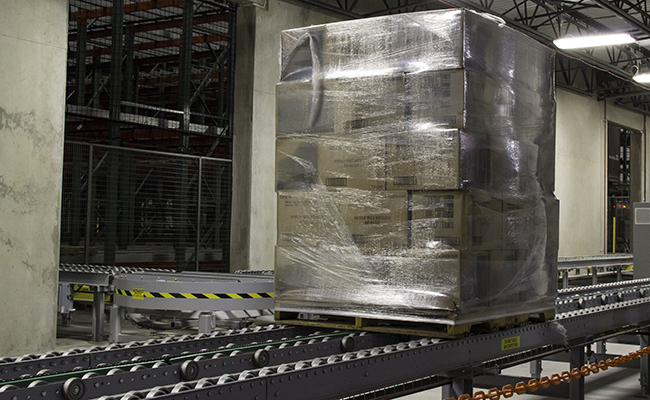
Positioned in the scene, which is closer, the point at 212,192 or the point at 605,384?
the point at 605,384

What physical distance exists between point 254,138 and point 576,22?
737cm

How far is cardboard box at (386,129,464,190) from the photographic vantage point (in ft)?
11.3

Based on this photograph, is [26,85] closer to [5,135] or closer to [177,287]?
[5,135]

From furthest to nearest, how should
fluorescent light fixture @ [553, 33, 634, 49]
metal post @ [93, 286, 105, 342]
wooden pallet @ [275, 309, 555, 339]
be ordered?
fluorescent light fixture @ [553, 33, 634, 49] → metal post @ [93, 286, 105, 342] → wooden pallet @ [275, 309, 555, 339]

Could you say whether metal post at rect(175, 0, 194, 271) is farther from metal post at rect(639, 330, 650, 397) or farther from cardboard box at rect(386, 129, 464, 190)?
cardboard box at rect(386, 129, 464, 190)

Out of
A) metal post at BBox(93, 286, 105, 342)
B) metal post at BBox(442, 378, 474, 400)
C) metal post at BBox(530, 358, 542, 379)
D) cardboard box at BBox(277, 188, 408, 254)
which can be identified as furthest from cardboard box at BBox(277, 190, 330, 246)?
metal post at BBox(93, 286, 105, 342)

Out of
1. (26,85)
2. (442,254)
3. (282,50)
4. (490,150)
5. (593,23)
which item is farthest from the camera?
(593,23)

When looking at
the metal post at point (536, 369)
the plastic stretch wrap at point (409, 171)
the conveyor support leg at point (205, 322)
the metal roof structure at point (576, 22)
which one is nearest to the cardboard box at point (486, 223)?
the plastic stretch wrap at point (409, 171)

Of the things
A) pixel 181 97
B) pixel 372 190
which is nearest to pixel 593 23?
pixel 181 97

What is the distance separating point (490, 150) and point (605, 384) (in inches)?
146

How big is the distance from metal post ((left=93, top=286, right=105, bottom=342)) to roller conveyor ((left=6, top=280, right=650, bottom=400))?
448 cm

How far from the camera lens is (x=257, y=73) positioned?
411 inches

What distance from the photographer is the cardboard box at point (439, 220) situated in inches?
135

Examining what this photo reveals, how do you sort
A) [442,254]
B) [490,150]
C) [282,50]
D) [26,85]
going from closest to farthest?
[442,254]
[490,150]
[282,50]
[26,85]
